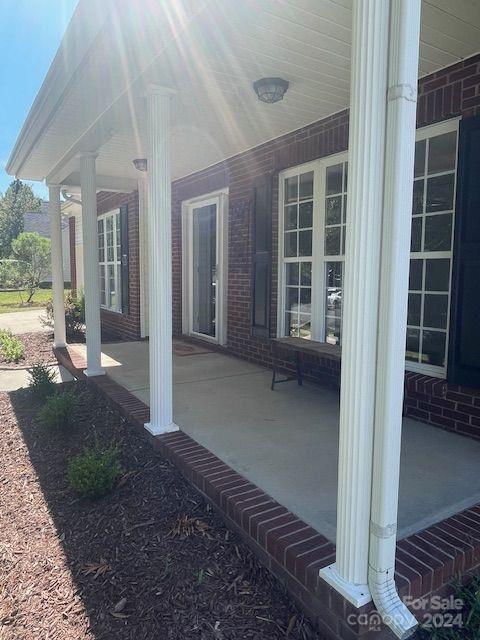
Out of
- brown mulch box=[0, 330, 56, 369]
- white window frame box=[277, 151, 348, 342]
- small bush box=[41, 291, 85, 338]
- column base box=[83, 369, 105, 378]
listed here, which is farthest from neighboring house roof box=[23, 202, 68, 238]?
white window frame box=[277, 151, 348, 342]

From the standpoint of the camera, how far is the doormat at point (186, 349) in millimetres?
6688

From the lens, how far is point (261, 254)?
221 inches

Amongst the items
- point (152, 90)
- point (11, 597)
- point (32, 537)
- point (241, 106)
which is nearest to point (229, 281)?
point (241, 106)

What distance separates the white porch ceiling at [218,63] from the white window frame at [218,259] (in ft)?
4.78

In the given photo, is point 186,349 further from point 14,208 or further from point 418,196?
point 14,208

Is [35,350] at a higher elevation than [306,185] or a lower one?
lower

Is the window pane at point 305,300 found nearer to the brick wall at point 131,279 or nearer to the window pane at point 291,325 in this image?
the window pane at point 291,325

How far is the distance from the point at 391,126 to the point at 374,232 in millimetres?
366

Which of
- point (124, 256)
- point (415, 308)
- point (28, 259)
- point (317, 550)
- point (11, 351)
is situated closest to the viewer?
point (317, 550)

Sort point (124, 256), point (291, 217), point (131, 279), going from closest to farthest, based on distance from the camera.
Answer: point (291, 217) → point (131, 279) → point (124, 256)

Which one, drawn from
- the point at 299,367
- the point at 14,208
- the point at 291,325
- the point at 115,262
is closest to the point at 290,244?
the point at 291,325

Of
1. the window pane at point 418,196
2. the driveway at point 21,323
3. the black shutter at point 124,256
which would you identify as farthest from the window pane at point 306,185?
→ the driveway at point 21,323

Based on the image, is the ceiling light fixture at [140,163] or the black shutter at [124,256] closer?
the ceiling light fixture at [140,163]

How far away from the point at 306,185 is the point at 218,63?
1976 millimetres
